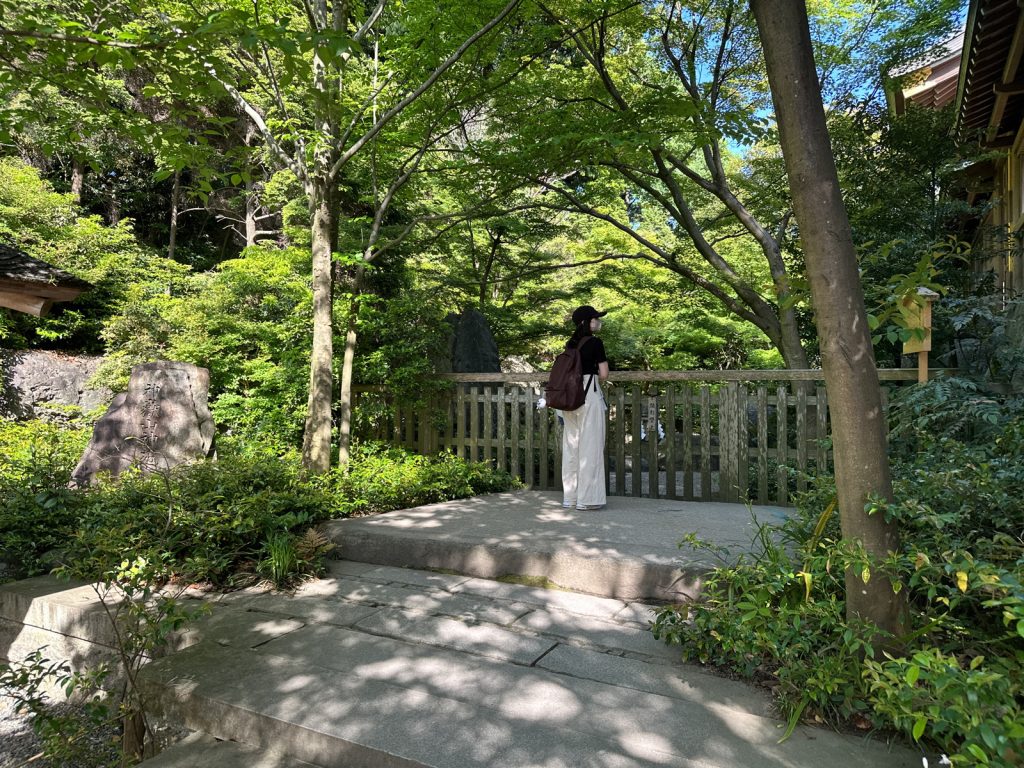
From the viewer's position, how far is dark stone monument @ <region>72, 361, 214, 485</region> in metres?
7.20

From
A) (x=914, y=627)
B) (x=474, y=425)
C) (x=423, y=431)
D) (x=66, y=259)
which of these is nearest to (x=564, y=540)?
(x=914, y=627)

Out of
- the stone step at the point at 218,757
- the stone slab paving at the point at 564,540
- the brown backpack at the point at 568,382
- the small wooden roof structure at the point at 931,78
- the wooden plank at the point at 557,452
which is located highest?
the small wooden roof structure at the point at 931,78

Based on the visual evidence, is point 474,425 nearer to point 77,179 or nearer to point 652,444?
point 652,444

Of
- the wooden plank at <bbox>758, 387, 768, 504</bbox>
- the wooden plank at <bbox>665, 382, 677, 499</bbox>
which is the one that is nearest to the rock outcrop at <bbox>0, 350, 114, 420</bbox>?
the wooden plank at <bbox>665, 382, 677, 499</bbox>

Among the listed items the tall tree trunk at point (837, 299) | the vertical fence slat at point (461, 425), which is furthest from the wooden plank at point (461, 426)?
the tall tree trunk at point (837, 299)

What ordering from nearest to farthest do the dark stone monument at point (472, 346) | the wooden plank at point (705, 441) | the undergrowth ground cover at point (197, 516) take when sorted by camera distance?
the undergrowth ground cover at point (197, 516), the wooden plank at point (705, 441), the dark stone monument at point (472, 346)

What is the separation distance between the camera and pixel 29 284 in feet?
11.4

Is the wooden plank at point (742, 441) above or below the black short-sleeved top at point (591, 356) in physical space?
below

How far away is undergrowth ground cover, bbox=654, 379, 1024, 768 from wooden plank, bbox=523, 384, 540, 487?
406 centimetres

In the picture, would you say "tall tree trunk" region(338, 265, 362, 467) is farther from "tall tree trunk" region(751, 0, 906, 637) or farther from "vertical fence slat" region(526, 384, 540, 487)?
"tall tree trunk" region(751, 0, 906, 637)

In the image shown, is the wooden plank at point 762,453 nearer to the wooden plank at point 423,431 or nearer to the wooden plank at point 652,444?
the wooden plank at point 652,444

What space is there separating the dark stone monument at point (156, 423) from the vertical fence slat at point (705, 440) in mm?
5809

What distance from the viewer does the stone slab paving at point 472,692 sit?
2059 mm

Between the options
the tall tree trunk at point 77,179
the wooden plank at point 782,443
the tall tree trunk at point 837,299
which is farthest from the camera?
the tall tree trunk at point 77,179
